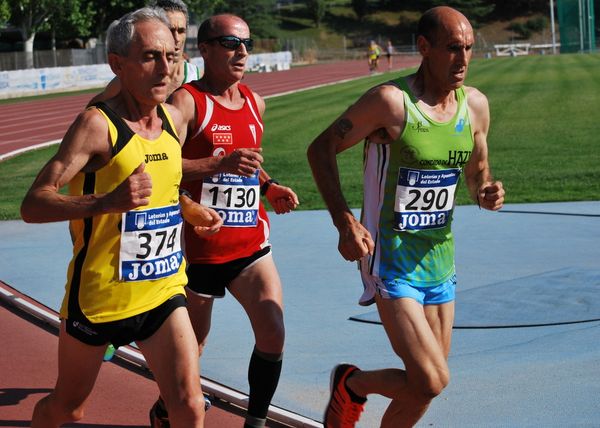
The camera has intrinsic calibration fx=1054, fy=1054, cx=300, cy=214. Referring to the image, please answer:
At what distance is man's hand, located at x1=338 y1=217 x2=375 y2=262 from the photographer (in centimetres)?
454

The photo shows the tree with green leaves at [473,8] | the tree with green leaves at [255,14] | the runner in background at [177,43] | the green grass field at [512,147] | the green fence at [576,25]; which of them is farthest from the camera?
the tree with green leaves at [473,8]

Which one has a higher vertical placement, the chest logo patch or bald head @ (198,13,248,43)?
bald head @ (198,13,248,43)

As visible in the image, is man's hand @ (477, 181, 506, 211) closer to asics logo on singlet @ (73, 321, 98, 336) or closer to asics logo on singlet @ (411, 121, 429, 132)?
asics logo on singlet @ (411, 121, 429, 132)

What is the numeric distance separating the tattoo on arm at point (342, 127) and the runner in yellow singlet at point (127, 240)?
0.81 metres

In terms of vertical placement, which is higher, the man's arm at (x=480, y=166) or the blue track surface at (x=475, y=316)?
the man's arm at (x=480, y=166)

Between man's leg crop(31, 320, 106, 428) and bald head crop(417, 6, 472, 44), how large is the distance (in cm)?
197

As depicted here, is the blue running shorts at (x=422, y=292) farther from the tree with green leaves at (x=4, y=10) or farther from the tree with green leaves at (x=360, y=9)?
the tree with green leaves at (x=360, y=9)

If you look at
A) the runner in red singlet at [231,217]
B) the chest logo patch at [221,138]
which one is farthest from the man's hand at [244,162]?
the chest logo patch at [221,138]

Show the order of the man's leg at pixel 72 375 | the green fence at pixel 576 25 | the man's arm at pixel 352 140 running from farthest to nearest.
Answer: the green fence at pixel 576 25 → the man's arm at pixel 352 140 → the man's leg at pixel 72 375

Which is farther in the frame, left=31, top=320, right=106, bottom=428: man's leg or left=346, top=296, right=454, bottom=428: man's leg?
left=346, top=296, right=454, bottom=428: man's leg

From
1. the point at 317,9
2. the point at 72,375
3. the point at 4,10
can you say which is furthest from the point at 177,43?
the point at 317,9

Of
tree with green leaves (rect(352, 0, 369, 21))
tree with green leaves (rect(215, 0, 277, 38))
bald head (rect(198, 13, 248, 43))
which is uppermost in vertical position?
tree with green leaves (rect(352, 0, 369, 21))

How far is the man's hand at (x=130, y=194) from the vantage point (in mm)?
3926

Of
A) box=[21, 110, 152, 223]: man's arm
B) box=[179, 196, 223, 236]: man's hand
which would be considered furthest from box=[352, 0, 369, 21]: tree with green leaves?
box=[21, 110, 152, 223]: man's arm
